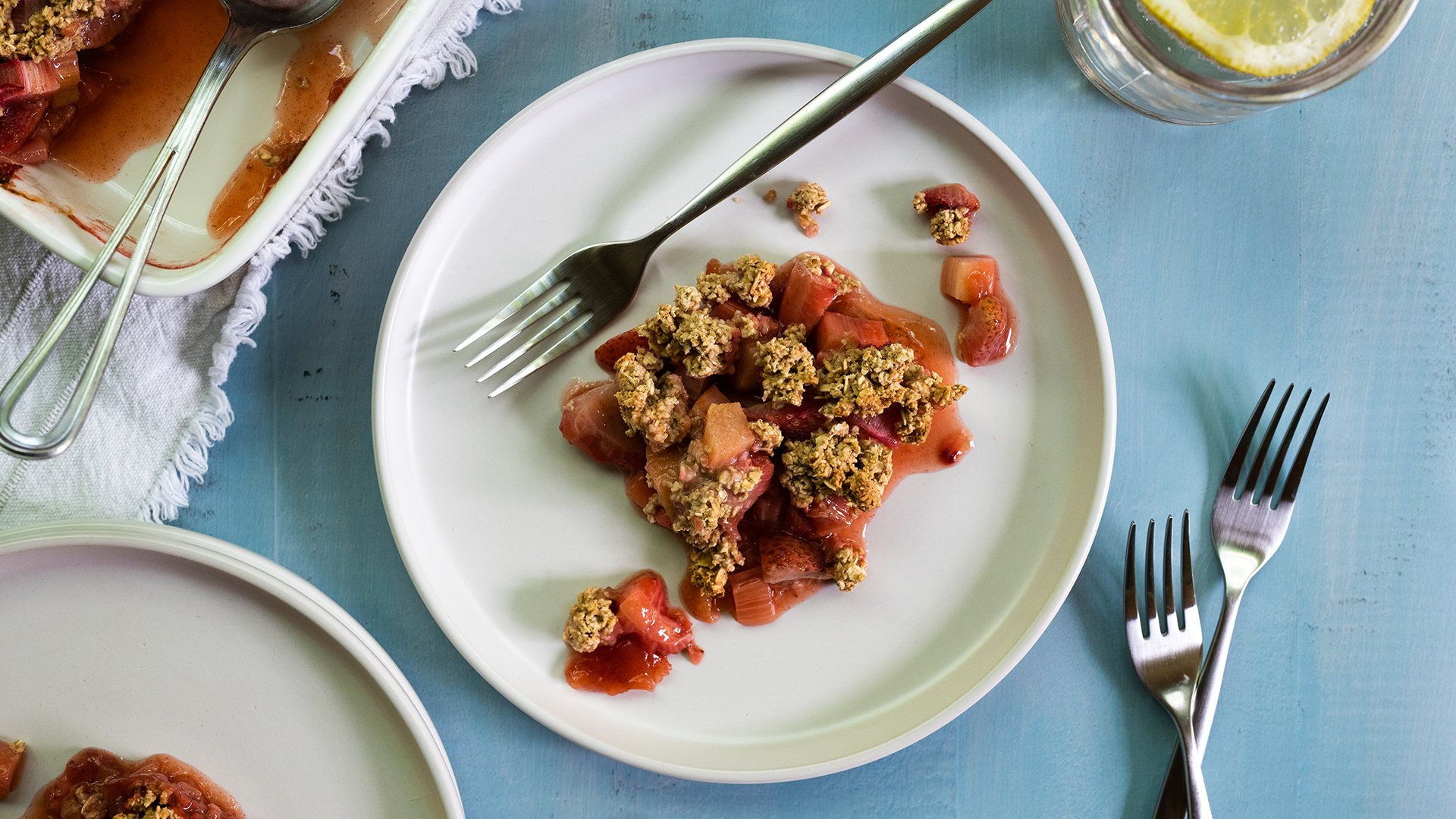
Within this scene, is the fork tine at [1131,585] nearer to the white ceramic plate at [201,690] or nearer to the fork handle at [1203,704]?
the fork handle at [1203,704]

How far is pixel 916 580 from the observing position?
149cm

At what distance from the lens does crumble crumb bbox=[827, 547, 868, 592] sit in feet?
4.57

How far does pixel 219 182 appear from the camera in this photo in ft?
4.88

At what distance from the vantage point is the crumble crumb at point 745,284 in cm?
139

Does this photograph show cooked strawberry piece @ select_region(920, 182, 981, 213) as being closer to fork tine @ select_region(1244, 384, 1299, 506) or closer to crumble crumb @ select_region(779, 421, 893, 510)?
crumble crumb @ select_region(779, 421, 893, 510)

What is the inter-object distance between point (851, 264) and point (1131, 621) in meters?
0.84

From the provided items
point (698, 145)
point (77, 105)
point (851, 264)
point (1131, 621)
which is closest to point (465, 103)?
point (698, 145)

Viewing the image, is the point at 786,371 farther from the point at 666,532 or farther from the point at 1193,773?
the point at 1193,773

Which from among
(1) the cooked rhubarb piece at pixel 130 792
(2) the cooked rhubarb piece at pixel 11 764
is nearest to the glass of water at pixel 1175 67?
(1) the cooked rhubarb piece at pixel 130 792

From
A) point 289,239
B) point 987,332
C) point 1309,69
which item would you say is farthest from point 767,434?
point 1309,69

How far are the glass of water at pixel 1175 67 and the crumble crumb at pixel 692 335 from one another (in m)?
0.84

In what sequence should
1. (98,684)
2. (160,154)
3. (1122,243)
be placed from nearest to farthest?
(160,154), (98,684), (1122,243)

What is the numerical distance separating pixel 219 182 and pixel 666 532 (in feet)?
3.35

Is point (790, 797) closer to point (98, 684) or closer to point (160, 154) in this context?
point (98, 684)
